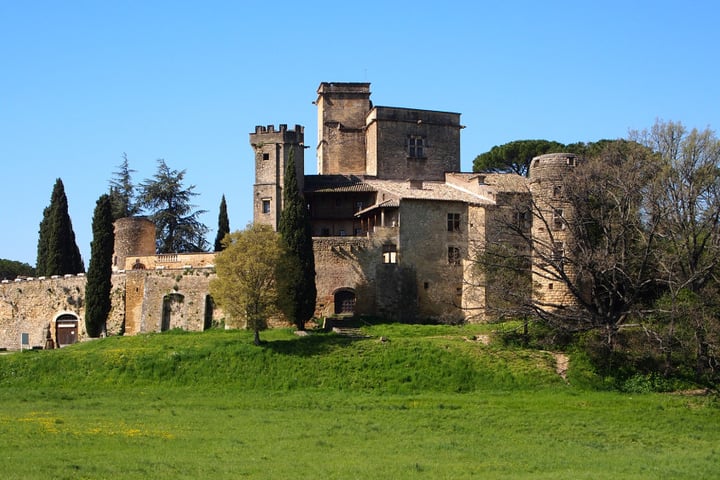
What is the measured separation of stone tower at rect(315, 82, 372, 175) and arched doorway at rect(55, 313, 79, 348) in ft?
59.1

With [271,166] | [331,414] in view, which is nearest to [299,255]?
[271,166]

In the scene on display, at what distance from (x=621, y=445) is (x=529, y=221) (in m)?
17.9

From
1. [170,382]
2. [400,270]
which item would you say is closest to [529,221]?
[400,270]

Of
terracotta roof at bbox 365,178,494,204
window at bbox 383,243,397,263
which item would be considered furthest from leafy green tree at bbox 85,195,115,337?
terracotta roof at bbox 365,178,494,204

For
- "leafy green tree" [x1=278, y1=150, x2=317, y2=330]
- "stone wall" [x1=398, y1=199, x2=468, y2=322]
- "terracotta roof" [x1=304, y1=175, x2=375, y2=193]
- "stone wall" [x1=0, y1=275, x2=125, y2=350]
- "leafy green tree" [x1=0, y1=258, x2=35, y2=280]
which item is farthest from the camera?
"leafy green tree" [x1=0, y1=258, x2=35, y2=280]

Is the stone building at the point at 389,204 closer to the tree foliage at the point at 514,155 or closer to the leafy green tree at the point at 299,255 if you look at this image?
the leafy green tree at the point at 299,255

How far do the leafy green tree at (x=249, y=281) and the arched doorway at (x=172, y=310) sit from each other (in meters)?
9.23

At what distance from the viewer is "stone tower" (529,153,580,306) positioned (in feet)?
131

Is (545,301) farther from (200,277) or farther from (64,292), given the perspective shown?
(64,292)

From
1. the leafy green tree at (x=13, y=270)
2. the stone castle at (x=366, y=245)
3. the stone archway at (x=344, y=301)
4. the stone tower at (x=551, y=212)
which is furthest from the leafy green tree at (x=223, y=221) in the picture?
the leafy green tree at (x=13, y=270)

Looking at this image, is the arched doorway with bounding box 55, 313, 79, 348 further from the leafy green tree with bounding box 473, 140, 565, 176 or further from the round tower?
the leafy green tree with bounding box 473, 140, 565, 176

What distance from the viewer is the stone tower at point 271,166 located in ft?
172

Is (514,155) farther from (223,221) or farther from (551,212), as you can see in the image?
(551,212)

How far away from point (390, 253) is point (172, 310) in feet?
39.1
